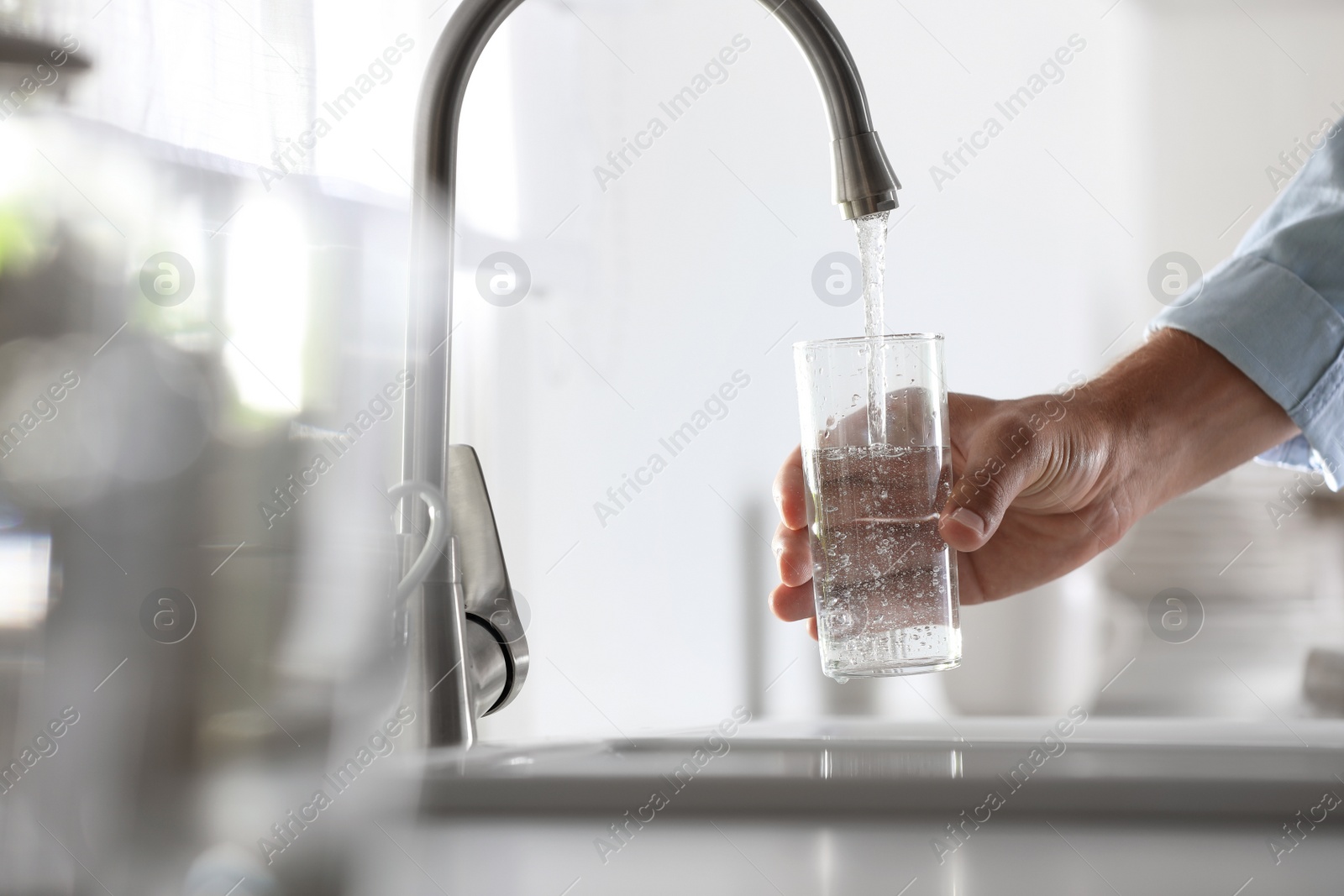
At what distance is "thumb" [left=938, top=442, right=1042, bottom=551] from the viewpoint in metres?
0.55

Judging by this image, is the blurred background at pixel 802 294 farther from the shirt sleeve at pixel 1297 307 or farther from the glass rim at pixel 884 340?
the glass rim at pixel 884 340

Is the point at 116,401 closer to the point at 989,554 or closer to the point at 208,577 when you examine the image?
the point at 208,577

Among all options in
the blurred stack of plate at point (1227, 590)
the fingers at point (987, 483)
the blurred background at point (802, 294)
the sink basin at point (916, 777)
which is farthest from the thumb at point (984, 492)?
the blurred stack of plate at point (1227, 590)

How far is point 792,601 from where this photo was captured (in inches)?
32.3

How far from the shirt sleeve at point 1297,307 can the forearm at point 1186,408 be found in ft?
0.06

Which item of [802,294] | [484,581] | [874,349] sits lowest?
[484,581]

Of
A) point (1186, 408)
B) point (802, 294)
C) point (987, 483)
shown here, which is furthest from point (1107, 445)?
point (802, 294)

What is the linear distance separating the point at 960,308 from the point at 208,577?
8.49ft

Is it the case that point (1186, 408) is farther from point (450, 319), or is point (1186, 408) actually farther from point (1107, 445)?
point (450, 319)

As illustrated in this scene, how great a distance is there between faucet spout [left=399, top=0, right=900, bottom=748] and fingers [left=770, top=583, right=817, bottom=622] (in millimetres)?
331

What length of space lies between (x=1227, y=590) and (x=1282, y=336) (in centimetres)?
221

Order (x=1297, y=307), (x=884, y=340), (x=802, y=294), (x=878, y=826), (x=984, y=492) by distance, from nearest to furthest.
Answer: (x=878, y=826)
(x=884, y=340)
(x=984, y=492)
(x=1297, y=307)
(x=802, y=294)

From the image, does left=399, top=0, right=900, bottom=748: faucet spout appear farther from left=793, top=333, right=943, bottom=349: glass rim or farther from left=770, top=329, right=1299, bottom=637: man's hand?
left=770, top=329, right=1299, bottom=637: man's hand

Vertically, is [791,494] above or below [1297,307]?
below
